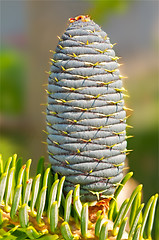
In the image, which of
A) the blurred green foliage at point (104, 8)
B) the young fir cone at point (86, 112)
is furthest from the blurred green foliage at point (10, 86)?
the young fir cone at point (86, 112)

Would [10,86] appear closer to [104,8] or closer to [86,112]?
[104,8]

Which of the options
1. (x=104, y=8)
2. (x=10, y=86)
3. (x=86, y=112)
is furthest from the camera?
(x=10, y=86)

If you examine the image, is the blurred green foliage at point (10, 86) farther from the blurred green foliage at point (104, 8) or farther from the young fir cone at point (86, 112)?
the young fir cone at point (86, 112)

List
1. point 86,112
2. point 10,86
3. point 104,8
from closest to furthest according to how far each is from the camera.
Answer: point 86,112 < point 104,8 < point 10,86

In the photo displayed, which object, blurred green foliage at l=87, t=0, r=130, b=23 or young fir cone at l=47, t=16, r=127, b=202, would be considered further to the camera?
blurred green foliage at l=87, t=0, r=130, b=23

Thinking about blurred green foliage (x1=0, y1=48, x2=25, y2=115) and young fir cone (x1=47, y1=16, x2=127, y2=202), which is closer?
young fir cone (x1=47, y1=16, x2=127, y2=202)

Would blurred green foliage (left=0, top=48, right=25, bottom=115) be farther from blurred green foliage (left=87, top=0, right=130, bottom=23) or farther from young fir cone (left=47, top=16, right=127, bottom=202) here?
young fir cone (left=47, top=16, right=127, bottom=202)

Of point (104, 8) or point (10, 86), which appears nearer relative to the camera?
point (104, 8)

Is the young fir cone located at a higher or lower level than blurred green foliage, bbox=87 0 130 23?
lower

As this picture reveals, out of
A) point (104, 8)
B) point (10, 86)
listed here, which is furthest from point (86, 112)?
point (10, 86)

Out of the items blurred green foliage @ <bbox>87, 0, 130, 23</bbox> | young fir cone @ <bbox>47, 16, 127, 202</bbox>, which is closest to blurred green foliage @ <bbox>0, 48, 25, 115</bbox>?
blurred green foliage @ <bbox>87, 0, 130, 23</bbox>
